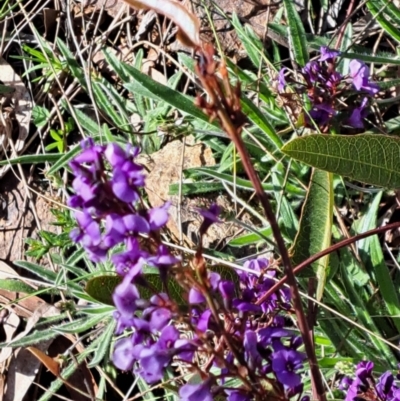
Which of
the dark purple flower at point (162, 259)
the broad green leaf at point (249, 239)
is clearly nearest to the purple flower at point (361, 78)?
the broad green leaf at point (249, 239)

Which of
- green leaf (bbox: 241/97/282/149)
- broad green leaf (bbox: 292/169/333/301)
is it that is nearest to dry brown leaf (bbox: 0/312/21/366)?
green leaf (bbox: 241/97/282/149)

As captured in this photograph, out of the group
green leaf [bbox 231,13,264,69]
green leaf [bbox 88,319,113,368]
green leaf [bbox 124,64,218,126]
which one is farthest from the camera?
green leaf [bbox 231,13,264,69]

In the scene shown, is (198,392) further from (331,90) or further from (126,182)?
(331,90)

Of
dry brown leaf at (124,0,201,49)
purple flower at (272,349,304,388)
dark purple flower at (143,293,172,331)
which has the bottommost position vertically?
purple flower at (272,349,304,388)

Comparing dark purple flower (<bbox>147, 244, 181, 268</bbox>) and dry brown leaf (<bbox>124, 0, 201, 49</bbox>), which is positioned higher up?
dry brown leaf (<bbox>124, 0, 201, 49</bbox>)

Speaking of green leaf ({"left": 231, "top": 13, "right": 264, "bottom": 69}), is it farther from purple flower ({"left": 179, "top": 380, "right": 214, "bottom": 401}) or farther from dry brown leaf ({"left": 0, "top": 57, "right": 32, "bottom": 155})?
purple flower ({"left": 179, "top": 380, "right": 214, "bottom": 401})

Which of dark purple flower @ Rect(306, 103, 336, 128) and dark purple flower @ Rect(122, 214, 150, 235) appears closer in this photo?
dark purple flower @ Rect(122, 214, 150, 235)

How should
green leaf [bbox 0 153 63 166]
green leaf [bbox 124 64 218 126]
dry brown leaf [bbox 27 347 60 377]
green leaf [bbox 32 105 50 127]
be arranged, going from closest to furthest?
dry brown leaf [bbox 27 347 60 377], green leaf [bbox 124 64 218 126], green leaf [bbox 0 153 63 166], green leaf [bbox 32 105 50 127]

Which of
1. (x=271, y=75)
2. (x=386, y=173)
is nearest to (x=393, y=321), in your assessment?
(x=386, y=173)

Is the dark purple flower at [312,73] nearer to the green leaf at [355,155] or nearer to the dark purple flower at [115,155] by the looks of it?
the green leaf at [355,155]
